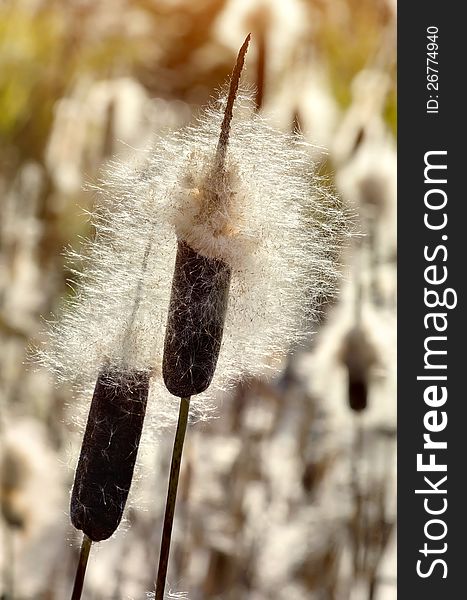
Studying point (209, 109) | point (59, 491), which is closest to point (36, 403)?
point (59, 491)

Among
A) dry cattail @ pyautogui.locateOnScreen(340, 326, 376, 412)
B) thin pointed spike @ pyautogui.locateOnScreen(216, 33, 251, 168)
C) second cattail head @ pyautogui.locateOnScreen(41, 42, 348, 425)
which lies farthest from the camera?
dry cattail @ pyautogui.locateOnScreen(340, 326, 376, 412)

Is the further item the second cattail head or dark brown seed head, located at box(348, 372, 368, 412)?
dark brown seed head, located at box(348, 372, 368, 412)

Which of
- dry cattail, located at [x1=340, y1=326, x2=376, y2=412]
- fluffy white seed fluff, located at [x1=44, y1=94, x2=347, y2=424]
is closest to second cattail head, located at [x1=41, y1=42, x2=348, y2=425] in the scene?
fluffy white seed fluff, located at [x1=44, y1=94, x2=347, y2=424]

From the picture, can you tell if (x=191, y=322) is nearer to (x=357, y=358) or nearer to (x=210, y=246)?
(x=210, y=246)

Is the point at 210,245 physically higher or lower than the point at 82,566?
higher

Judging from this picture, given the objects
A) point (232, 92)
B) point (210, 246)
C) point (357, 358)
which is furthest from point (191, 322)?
point (357, 358)

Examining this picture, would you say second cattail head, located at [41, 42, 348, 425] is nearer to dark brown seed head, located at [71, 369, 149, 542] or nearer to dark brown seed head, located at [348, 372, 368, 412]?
dark brown seed head, located at [71, 369, 149, 542]
